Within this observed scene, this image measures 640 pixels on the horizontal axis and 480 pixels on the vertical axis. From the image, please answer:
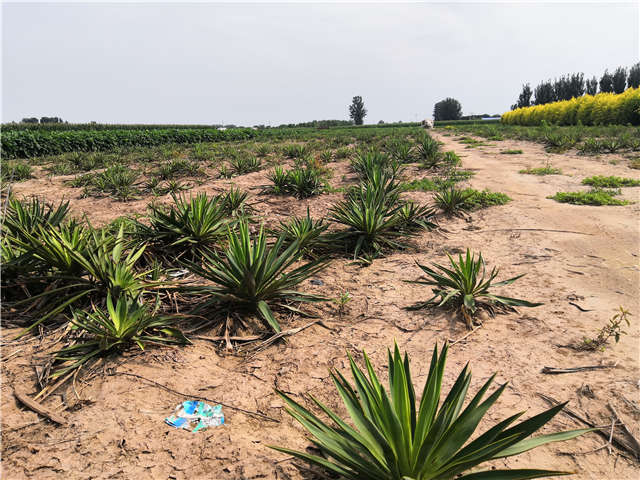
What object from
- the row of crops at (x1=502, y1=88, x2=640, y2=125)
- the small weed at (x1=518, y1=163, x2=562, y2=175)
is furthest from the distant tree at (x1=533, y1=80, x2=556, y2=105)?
the small weed at (x1=518, y1=163, x2=562, y2=175)

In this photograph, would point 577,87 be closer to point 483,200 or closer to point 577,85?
point 577,85

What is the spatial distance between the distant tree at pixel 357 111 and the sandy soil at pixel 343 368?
10360cm

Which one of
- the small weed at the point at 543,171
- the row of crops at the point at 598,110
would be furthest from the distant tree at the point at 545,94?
the small weed at the point at 543,171

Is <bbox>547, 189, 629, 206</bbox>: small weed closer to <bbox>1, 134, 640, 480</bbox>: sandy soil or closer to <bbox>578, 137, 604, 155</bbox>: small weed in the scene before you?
<bbox>1, 134, 640, 480</bbox>: sandy soil

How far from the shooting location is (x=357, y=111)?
99562mm

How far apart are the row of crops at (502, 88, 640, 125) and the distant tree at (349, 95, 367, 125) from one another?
73250 millimetres

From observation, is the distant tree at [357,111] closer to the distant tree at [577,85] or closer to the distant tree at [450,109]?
the distant tree at [450,109]

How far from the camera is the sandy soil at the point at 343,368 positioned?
144 cm

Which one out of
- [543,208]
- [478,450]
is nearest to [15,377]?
[478,450]

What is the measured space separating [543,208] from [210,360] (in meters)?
5.42

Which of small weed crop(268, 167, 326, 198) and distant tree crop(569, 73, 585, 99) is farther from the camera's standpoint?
distant tree crop(569, 73, 585, 99)

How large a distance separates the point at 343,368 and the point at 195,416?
3.03 feet

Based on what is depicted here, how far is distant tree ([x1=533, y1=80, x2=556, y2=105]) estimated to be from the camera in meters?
54.0

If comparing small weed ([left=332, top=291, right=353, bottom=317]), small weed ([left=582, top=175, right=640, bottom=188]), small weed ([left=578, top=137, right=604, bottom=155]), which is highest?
small weed ([left=578, top=137, right=604, bottom=155])
